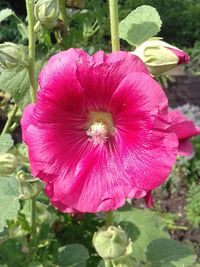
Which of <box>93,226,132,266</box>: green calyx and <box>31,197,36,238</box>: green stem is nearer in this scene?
<box>93,226,132,266</box>: green calyx

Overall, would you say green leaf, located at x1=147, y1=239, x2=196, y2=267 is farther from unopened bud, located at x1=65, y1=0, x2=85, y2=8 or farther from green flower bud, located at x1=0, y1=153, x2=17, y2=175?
unopened bud, located at x1=65, y1=0, x2=85, y2=8

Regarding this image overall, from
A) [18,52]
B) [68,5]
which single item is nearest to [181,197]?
[68,5]

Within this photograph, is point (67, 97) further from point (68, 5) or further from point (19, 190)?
point (68, 5)

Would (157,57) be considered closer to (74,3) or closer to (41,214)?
(41,214)

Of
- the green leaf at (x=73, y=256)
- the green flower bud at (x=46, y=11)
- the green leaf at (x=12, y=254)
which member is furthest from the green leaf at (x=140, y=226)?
the green flower bud at (x=46, y=11)

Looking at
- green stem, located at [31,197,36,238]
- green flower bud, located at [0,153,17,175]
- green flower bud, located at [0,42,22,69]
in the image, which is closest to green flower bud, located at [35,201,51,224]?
green stem, located at [31,197,36,238]

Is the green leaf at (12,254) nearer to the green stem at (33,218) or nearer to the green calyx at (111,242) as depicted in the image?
the green stem at (33,218)
